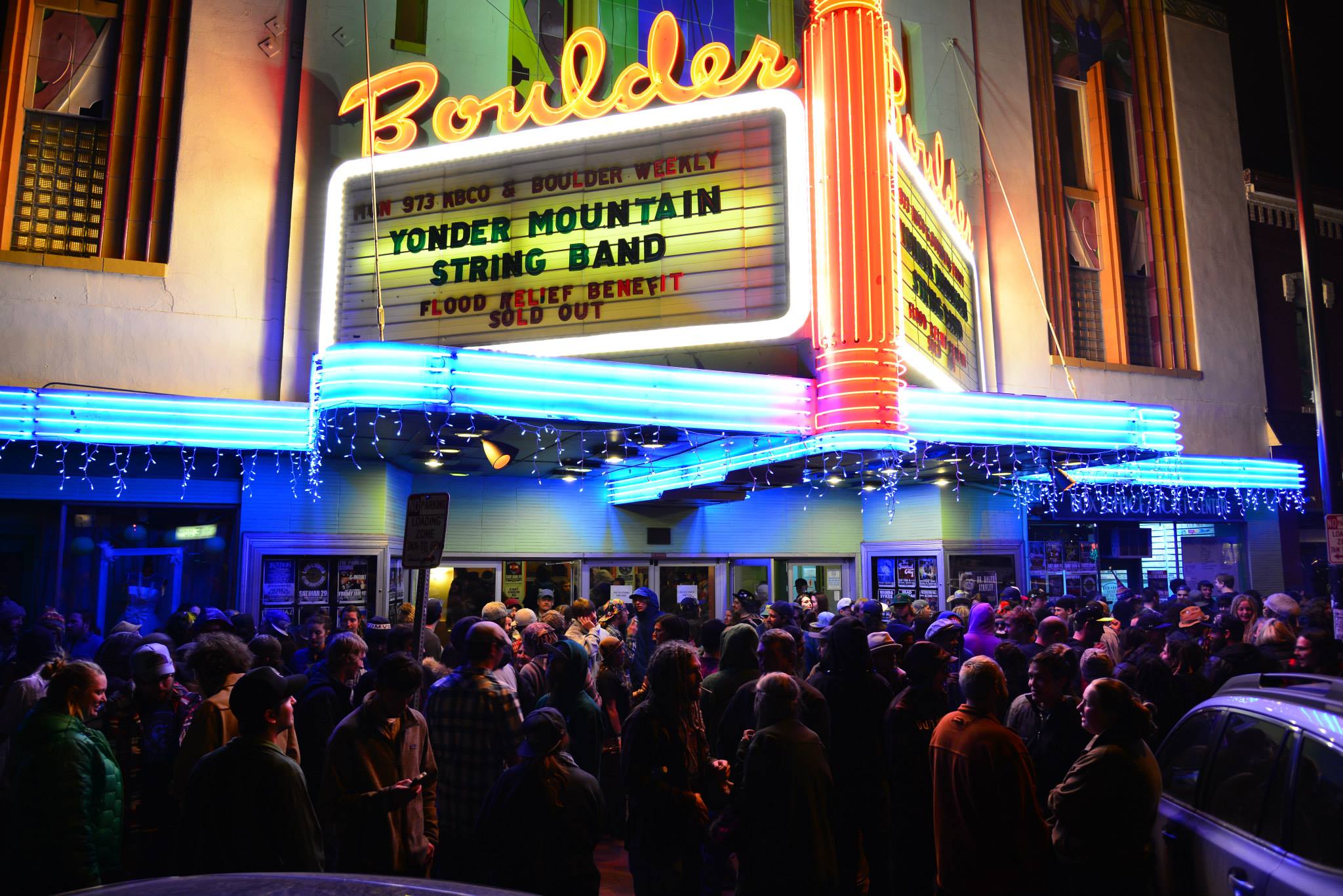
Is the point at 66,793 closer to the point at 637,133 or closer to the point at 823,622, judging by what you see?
the point at 823,622

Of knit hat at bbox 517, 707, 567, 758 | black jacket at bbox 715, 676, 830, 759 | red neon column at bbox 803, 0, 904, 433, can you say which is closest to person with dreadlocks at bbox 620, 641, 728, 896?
black jacket at bbox 715, 676, 830, 759

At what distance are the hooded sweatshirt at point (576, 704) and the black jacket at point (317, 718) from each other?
1.37m

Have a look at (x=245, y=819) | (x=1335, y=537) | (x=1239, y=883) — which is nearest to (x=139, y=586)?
(x=245, y=819)

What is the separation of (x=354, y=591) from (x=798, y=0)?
532 inches

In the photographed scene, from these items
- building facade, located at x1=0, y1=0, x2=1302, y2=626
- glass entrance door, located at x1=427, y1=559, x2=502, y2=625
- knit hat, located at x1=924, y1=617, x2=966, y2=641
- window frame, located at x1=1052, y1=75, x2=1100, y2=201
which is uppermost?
window frame, located at x1=1052, y1=75, x2=1100, y2=201

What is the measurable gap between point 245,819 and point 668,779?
6.90 feet

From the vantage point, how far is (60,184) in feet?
42.5

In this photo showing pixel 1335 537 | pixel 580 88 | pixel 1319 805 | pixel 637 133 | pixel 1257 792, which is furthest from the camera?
pixel 580 88

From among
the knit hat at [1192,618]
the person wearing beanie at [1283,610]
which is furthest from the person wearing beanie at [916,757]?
the person wearing beanie at [1283,610]

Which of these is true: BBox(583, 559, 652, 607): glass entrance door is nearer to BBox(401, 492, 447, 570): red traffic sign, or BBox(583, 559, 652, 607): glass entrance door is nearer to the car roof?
BBox(401, 492, 447, 570): red traffic sign

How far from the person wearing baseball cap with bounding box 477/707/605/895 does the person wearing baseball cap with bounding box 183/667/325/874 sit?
2.61 feet

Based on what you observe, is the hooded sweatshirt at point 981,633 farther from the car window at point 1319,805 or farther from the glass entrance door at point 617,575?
the glass entrance door at point 617,575

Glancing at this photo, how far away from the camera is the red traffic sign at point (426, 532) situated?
6762mm

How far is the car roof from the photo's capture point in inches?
155
